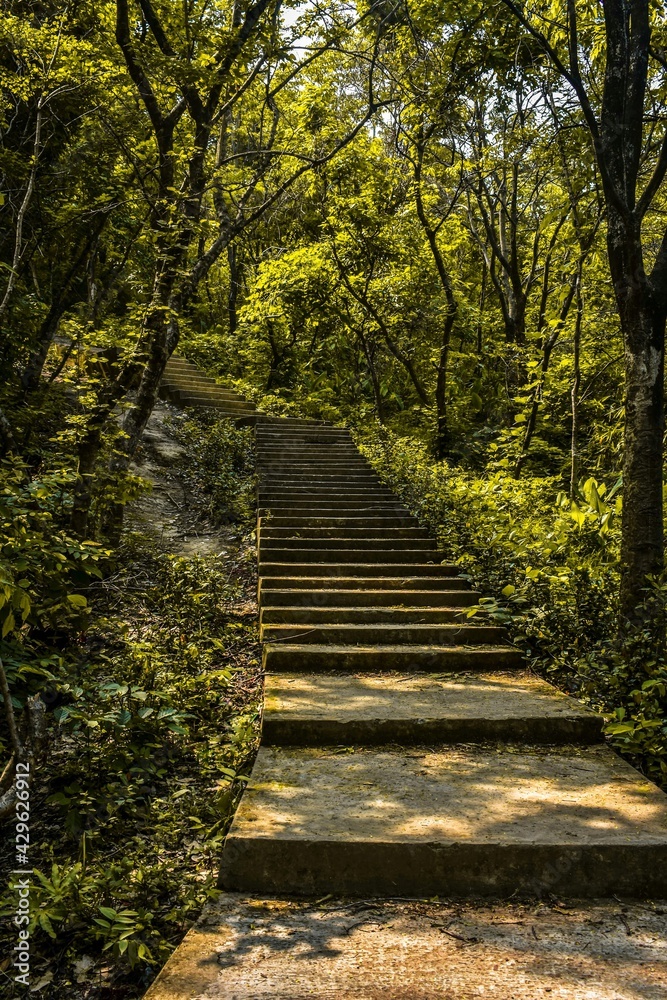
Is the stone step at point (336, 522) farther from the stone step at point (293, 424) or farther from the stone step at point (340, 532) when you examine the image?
the stone step at point (293, 424)

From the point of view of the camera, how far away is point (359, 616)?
19.0 feet

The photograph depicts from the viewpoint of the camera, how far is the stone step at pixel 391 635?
5.38 m

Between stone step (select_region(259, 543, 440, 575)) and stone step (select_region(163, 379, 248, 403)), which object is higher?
stone step (select_region(163, 379, 248, 403))

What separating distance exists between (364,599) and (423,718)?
2.21 metres

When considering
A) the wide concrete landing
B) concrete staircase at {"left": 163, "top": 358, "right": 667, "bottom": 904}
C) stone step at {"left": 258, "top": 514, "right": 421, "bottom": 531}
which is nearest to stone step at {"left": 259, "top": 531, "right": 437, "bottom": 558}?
concrete staircase at {"left": 163, "top": 358, "right": 667, "bottom": 904}

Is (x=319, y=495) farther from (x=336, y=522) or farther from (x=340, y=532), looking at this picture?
(x=340, y=532)

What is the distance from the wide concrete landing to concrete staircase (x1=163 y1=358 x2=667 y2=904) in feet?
0.40

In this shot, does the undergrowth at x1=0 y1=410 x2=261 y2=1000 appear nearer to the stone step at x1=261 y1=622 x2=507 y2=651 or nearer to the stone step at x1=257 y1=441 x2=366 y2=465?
the stone step at x1=261 y1=622 x2=507 y2=651

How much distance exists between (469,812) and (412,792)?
1.09ft

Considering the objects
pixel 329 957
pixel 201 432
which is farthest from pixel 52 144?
pixel 329 957

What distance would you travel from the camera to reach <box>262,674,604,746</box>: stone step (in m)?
3.96

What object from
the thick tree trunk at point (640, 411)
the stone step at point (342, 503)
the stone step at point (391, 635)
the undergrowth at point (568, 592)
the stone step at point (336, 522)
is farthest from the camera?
the stone step at point (342, 503)

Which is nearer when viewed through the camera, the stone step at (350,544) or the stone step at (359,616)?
the stone step at (359,616)

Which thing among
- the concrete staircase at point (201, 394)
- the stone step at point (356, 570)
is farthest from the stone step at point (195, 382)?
the stone step at point (356, 570)
